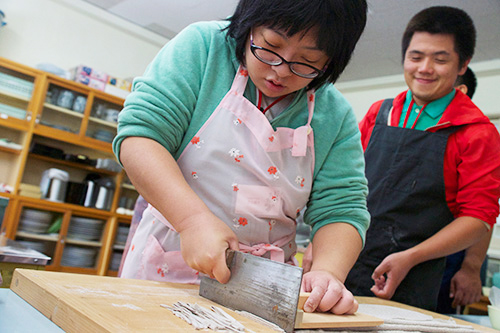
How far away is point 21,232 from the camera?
4.14m

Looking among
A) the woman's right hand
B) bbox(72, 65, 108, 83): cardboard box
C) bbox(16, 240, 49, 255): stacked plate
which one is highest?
bbox(72, 65, 108, 83): cardboard box

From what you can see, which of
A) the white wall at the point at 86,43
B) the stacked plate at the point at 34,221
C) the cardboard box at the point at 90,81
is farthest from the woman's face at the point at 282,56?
the white wall at the point at 86,43

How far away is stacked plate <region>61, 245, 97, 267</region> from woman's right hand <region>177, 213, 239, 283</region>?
4.13 metres

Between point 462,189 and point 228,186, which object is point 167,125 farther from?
point 462,189

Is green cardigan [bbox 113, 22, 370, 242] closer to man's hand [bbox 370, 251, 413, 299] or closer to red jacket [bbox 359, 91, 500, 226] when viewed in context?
man's hand [bbox 370, 251, 413, 299]

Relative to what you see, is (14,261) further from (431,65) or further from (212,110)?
(431,65)

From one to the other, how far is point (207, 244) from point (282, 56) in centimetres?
39

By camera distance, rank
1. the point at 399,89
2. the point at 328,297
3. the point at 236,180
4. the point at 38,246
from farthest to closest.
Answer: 1. the point at 399,89
2. the point at 38,246
3. the point at 236,180
4. the point at 328,297

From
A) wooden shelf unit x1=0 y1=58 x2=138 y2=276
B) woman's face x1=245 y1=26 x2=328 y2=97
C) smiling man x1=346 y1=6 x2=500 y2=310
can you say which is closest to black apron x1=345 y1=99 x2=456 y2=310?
smiling man x1=346 y1=6 x2=500 y2=310

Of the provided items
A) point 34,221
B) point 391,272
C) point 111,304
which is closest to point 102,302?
point 111,304

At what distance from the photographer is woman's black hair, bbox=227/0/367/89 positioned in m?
0.81

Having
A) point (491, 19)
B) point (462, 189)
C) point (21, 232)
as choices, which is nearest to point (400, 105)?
point (462, 189)

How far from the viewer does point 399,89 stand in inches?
203

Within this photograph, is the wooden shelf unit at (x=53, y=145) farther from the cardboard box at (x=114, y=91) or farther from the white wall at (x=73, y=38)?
the white wall at (x=73, y=38)
